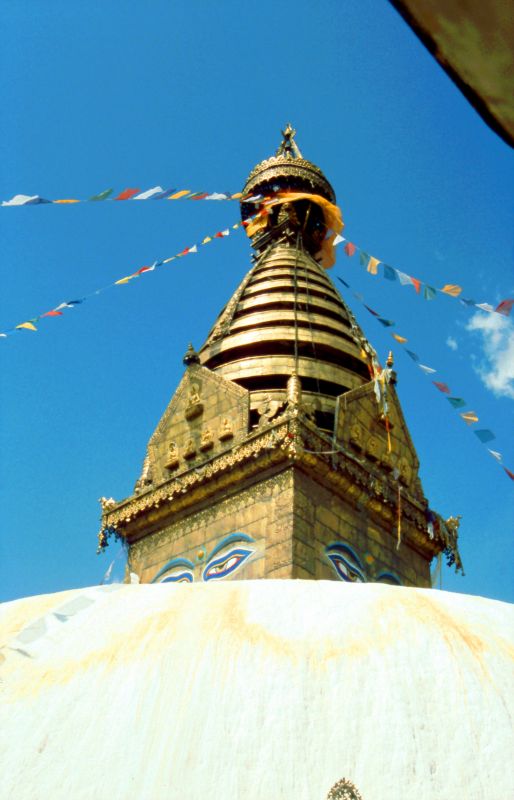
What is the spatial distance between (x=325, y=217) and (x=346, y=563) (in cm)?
879

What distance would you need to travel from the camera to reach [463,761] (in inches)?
A: 150

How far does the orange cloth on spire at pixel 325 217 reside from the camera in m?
16.9

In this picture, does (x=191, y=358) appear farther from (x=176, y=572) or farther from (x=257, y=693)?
(x=257, y=693)

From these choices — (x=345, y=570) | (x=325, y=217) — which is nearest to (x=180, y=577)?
(x=345, y=570)

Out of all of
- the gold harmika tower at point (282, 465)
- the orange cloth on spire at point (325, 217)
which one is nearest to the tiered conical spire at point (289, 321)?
the gold harmika tower at point (282, 465)

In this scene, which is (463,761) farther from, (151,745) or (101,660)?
(101,660)

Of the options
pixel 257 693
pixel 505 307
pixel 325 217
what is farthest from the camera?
pixel 325 217

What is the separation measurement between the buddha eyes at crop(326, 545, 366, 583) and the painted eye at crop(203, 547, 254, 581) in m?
1.04

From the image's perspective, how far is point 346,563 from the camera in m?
11.1

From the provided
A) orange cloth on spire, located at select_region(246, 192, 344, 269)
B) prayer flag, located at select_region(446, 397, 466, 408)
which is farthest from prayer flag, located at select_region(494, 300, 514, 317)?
orange cloth on spire, located at select_region(246, 192, 344, 269)

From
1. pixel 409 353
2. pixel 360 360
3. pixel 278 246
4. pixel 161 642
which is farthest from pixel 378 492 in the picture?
pixel 161 642

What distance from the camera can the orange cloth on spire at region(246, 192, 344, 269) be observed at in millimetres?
16938

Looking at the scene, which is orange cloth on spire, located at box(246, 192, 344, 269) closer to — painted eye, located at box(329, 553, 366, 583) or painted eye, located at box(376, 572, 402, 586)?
painted eye, located at box(376, 572, 402, 586)

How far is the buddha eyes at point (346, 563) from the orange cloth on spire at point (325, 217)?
7.34 meters
